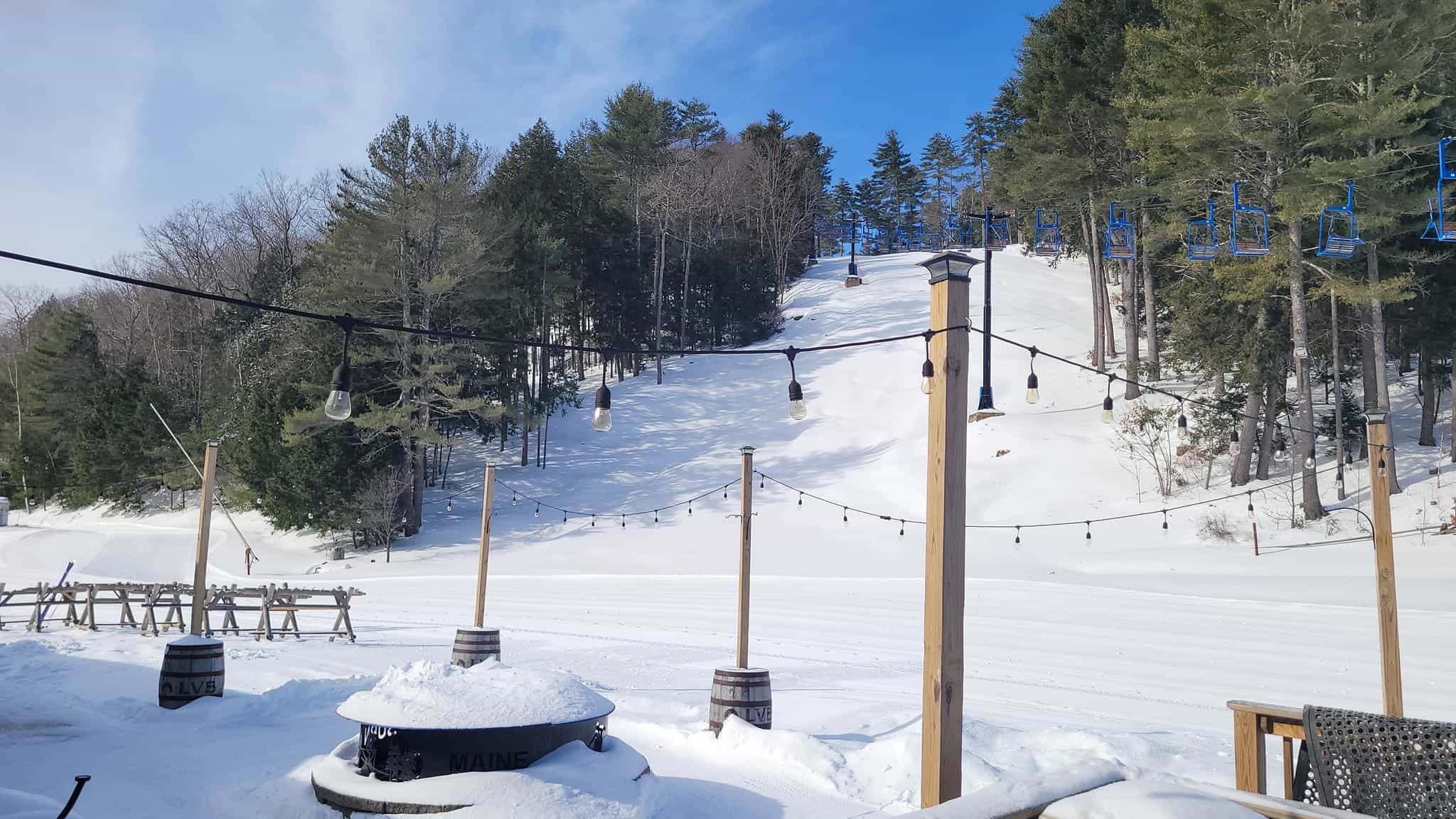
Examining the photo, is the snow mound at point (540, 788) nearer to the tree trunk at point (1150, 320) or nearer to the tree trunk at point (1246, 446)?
the tree trunk at point (1246, 446)

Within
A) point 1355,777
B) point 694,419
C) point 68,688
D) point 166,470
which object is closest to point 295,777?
point 68,688

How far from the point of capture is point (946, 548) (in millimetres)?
4918

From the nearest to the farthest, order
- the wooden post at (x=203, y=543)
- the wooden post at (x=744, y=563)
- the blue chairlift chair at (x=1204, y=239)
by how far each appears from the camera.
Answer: the wooden post at (x=744, y=563) → the wooden post at (x=203, y=543) → the blue chairlift chair at (x=1204, y=239)

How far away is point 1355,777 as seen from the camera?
397cm

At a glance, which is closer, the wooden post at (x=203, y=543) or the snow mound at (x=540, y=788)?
the snow mound at (x=540, y=788)

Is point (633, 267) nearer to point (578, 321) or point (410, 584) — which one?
point (578, 321)

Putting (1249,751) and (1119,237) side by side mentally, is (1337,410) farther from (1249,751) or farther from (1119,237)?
(1249,751)

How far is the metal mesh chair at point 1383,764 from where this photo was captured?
376cm

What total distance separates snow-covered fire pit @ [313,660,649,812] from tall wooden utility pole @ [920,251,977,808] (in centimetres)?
222

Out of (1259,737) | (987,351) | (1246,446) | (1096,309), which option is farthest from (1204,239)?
(1259,737)

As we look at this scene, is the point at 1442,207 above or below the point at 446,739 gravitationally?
above

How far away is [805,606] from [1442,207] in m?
16.5

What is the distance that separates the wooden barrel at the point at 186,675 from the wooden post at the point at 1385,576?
32.9 feet

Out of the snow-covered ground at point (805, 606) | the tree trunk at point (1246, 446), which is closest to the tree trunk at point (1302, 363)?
the snow-covered ground at point (805, 606)
